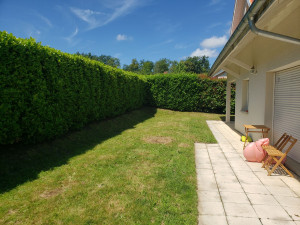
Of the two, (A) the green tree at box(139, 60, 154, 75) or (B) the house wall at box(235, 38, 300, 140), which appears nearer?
(B) the house wall at box(235, 38, 300, 140)

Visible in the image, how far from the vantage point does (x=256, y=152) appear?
15.2 ft

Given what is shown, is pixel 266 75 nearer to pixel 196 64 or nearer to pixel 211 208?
pixel 211 208

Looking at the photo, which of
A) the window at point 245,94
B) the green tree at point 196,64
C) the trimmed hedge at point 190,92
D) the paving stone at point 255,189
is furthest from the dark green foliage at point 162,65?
the paving stone at point 255,189

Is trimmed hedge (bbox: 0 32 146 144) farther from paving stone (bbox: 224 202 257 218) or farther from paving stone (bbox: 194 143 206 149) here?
paving stone (bbox: 224 202 257 218)

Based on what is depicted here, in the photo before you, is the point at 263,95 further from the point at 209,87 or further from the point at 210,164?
the point at 209,87

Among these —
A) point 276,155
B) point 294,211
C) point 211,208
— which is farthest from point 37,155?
point 276,155

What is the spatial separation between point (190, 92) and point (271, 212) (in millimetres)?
13942

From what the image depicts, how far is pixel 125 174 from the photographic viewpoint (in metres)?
3.93

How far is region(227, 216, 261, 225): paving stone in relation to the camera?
239 cm

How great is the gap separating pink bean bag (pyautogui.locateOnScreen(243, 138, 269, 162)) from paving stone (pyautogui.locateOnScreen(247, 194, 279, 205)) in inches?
70.0

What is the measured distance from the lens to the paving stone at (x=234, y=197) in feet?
9.71

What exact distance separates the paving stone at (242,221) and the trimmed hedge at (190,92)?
14.0 metres

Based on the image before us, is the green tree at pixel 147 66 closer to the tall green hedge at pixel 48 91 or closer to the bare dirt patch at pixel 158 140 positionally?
the tall green hedge at pixel 48 91

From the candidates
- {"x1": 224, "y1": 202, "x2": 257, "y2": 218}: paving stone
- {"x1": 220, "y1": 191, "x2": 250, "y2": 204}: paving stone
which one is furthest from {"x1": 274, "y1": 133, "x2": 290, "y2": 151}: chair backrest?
{"x1": 224, "y1": 202, "x2": 257, "y2": 218}: paving stone
